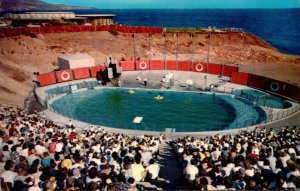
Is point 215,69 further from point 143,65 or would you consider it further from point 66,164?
point 66,164

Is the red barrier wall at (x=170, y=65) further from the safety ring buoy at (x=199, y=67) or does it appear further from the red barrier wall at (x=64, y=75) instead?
the red barrier wall at (x=64, y=75)

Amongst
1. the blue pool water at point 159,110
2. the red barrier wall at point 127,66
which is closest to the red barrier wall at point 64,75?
the blue pool water at point 159,110

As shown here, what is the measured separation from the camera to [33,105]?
125 feet

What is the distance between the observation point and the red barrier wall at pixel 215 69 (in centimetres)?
5162

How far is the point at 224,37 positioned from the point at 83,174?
292ft

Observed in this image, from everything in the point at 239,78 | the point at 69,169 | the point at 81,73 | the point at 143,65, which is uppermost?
the point at 69,169

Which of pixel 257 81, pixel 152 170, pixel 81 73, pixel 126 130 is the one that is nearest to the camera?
pixel 152 170

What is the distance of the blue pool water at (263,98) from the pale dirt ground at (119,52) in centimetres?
1075

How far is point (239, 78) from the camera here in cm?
4728

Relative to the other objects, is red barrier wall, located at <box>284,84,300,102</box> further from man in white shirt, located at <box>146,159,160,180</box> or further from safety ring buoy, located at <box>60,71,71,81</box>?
safety ring buoy, located at <box>60,71,71,81</box>

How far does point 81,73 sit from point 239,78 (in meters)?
29.4

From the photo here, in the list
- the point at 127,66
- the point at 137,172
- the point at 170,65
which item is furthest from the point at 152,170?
the point at 127,66

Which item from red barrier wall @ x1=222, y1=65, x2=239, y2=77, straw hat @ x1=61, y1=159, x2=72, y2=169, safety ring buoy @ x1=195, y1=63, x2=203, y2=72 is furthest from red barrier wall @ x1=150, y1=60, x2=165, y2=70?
straw hat @ x1=61, y1=159, x2=72, y2=169

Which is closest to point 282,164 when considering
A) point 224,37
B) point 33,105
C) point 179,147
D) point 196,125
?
point 179,147
